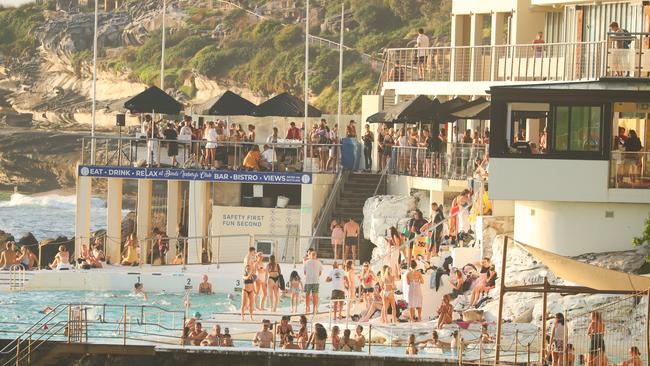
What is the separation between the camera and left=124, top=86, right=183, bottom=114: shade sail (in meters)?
58.6

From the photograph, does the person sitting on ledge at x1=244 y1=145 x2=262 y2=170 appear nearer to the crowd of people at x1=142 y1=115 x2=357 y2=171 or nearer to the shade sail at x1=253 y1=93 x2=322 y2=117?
the crowd of people at x1=142 y1=115 x2=357 y2=171

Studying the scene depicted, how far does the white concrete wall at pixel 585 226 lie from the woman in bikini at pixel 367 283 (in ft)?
11.9

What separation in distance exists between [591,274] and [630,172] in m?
7.06

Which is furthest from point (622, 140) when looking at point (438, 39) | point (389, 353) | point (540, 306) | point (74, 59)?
point (74, 59)

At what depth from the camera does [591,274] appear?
37406mm

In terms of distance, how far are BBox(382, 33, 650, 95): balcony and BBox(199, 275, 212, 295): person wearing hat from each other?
9.00 metres

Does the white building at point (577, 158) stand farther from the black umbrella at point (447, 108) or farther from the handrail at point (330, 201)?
the handrail at point (330, 201)

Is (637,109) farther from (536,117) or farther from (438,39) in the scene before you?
(438,39)

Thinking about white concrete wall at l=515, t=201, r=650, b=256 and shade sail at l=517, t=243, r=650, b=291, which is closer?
shade sail at l=517, t=243, r=650, b=291

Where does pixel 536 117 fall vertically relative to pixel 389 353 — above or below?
above

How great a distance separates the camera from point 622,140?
4425cm

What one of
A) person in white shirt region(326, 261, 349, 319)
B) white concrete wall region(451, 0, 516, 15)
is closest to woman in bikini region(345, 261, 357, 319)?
person in white shirt region(326, 261, 349, 319)

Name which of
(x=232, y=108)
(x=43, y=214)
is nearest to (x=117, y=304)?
(x=232, y=108)

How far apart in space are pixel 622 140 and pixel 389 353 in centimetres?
764
